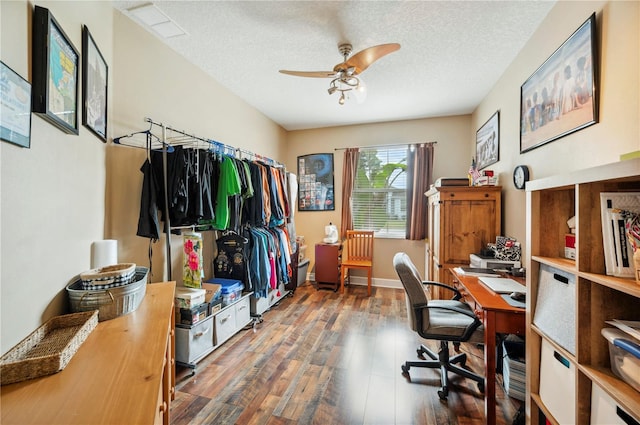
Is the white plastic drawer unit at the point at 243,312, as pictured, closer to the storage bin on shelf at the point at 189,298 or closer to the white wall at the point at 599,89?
the storage bin on shelf at the point at 189,298

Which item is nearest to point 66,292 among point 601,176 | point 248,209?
point 248,209

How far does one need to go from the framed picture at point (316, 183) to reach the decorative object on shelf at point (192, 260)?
256cm

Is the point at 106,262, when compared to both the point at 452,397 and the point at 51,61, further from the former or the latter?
the point at 452,397

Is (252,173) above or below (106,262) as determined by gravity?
above

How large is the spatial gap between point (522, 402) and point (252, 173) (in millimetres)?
2949

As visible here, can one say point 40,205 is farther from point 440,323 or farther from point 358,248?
point 358,248

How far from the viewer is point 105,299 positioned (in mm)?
1128

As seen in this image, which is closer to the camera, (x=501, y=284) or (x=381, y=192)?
(x=501, y=284)

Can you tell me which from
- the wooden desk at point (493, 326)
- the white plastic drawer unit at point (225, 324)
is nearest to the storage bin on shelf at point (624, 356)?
the wooden desk at point (493, 326)

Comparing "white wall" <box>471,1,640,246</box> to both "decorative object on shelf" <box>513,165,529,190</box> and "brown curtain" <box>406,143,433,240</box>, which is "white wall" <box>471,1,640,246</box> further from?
"brown curtain" <box>406,143,433,240</box>

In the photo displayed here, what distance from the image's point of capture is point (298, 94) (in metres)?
3.12

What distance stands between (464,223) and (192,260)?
8.66ft

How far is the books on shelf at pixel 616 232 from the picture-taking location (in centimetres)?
86

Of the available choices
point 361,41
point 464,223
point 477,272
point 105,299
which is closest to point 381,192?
point 464,223
